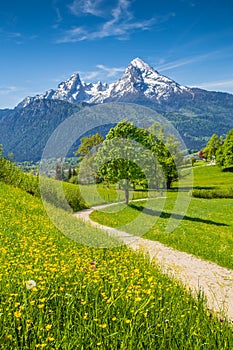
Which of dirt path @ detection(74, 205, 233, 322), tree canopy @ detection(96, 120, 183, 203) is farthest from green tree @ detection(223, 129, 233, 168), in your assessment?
dirt path @ detection(74, 205, 233, 322)

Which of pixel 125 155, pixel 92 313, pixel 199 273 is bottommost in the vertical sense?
pixel 199 273

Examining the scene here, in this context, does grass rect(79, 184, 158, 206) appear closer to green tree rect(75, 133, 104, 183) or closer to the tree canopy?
green tree rect(75, 133, 104, 183)

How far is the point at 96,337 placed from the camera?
460 cm

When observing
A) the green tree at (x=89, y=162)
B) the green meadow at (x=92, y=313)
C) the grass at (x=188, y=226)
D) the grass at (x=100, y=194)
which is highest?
the green tree at (x=89, y=162)

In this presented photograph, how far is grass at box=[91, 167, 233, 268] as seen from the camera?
16.5m

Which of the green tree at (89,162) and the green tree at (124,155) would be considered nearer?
the green tree at (124,155)

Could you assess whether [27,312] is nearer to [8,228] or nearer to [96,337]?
[96,337]

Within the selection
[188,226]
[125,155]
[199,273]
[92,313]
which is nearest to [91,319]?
[92,313]

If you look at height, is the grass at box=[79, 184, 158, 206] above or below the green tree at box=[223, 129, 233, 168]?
below

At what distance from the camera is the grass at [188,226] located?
16469 mm

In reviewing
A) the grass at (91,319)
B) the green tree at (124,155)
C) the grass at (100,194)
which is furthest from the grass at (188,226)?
the grass at (91,319)

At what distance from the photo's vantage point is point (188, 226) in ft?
79.3

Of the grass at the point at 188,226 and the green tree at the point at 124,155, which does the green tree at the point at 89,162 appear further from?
the grass at the point at 188,226

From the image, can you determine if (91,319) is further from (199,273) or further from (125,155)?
(125,155)
